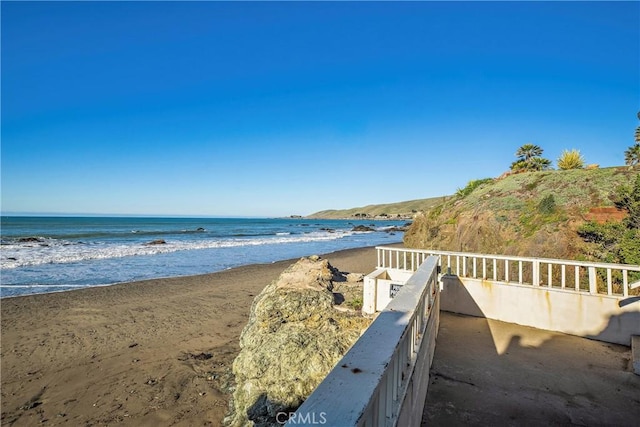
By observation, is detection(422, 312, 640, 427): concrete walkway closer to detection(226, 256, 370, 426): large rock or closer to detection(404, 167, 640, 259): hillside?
detection(226, 256, 370, 426): large rock

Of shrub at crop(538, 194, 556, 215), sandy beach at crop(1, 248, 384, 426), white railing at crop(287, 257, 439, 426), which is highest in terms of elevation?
shrub at crop(538, 194, 556, 215)

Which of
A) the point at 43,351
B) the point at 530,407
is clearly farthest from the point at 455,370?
the point at 43,351

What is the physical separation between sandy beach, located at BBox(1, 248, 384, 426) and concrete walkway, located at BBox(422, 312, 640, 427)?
3.32m

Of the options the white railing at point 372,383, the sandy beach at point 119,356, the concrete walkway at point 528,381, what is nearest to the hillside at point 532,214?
the concrete walkway at point 528,381

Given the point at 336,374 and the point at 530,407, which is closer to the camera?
the point at 336,374

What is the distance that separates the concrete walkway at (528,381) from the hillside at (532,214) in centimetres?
442

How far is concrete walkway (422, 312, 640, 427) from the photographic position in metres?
3.32

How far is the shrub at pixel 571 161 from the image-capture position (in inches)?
550

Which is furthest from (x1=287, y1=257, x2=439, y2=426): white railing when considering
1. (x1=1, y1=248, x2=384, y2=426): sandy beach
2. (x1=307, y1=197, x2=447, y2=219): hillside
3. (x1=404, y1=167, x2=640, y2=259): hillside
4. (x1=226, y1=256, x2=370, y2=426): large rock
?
(x1=307, y1=197, x2=447, y2=219): hillside

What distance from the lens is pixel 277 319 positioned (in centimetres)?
578

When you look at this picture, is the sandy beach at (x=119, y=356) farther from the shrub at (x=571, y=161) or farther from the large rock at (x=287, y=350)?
the shrub at (x=571, y=161)

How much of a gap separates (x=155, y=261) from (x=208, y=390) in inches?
667

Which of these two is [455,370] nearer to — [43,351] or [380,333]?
[380,333]

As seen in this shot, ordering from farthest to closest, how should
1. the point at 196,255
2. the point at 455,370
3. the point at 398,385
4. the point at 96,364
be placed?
1. the point at 196,255
2. the point at 96,364
3. the point at 455,370
4. the point at 398,385
